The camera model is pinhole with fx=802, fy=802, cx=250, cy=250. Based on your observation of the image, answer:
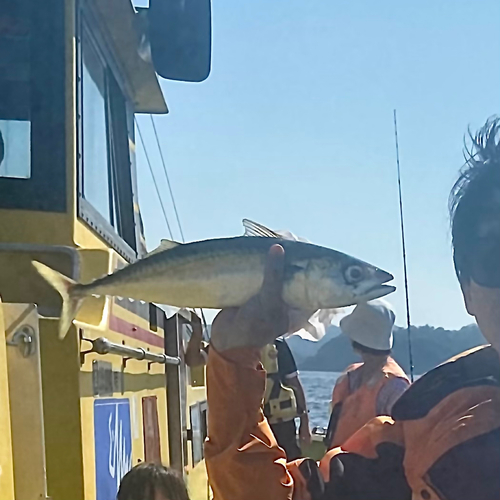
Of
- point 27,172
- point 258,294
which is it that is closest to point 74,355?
point 27,172

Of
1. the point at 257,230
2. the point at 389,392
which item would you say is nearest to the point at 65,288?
the point at 257,230

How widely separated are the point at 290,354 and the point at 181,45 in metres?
2.31

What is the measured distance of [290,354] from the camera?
5215 mm

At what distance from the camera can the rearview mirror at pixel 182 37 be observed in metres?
3.50

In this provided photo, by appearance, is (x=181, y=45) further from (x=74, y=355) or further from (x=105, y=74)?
(x=74, y=355)

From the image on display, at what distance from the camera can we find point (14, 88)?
3.24 meters

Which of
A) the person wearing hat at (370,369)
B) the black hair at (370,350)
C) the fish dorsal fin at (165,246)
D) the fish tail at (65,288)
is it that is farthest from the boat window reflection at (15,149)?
the black hair at (370,350)

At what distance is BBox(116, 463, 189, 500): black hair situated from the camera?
2725 millimetres

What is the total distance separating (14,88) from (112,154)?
3.54 ft

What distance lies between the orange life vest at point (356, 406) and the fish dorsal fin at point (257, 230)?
2099 mm

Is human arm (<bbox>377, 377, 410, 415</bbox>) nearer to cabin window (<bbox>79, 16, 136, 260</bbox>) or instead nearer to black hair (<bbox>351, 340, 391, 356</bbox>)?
black hair (<bbox>351, 340, 391, 356</bbox>)

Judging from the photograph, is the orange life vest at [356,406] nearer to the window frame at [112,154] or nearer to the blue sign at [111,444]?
the blue sign at [111,444]

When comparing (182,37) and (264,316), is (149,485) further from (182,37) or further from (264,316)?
(182,37)

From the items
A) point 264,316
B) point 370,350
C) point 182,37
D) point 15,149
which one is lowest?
point 370,350
